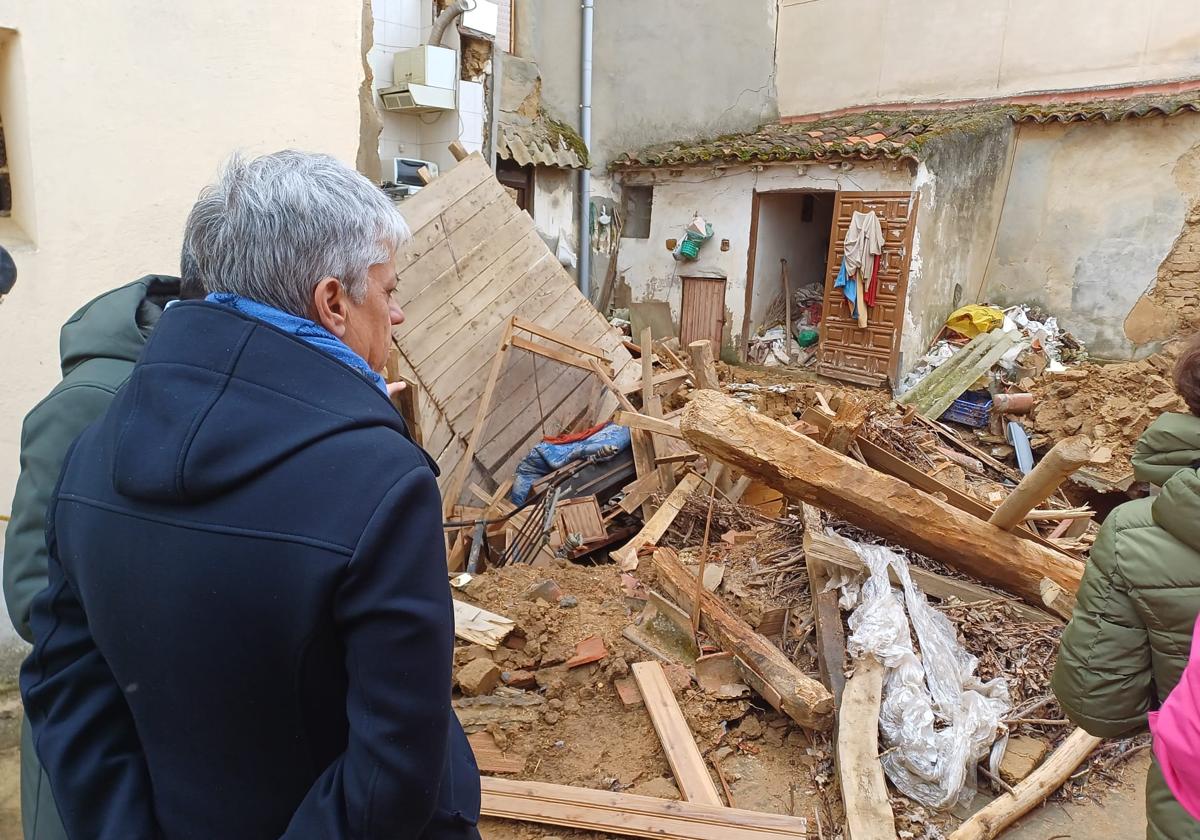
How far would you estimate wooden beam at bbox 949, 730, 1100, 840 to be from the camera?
2.94 m

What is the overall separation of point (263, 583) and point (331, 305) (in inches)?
17.8

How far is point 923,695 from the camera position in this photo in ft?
10.8

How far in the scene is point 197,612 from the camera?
1.05m

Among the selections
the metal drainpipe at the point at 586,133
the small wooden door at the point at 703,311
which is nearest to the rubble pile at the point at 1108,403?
the small wooden door at the point at 703,311

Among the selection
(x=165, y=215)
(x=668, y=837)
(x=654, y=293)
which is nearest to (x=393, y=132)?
(x=654, y=293)

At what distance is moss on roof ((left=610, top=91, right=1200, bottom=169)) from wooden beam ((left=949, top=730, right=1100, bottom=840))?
8968 mm

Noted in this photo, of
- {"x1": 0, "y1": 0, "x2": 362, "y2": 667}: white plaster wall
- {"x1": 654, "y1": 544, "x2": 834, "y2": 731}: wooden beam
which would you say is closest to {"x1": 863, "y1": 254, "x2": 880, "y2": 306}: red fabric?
{"x1": 654, "y1": 544, "x2": 834, "y2": 731}: wooden beam

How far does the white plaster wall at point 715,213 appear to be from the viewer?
1129 centimetres

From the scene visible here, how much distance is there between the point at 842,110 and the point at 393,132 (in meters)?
8.40

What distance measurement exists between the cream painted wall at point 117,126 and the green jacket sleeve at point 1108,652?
3.83m

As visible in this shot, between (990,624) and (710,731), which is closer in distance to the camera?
(710,731)

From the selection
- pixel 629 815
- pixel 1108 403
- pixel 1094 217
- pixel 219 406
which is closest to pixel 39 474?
pixel 219 406

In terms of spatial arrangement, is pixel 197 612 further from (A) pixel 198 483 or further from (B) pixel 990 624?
(B) pixel 990 624

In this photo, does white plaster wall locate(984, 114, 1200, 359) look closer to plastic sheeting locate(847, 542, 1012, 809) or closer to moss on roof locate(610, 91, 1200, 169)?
moss on roof locate(610, 91, 1200, 169)
